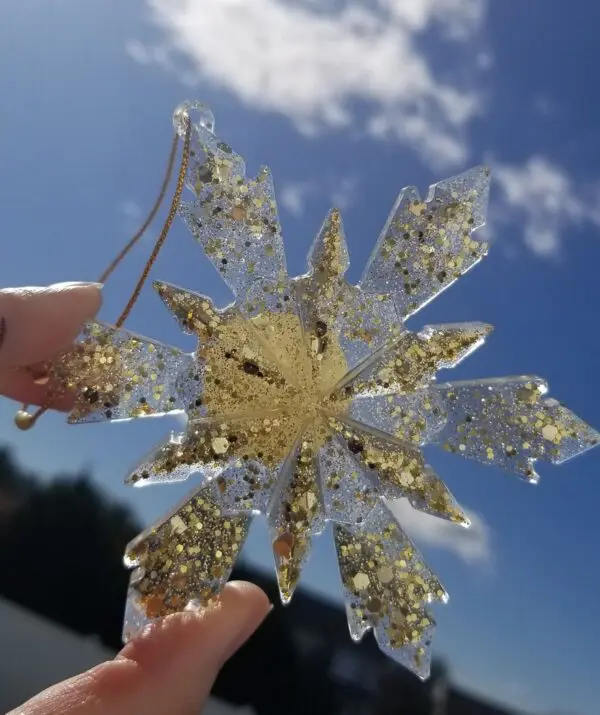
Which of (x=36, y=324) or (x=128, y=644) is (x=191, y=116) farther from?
(x=128, y=644)

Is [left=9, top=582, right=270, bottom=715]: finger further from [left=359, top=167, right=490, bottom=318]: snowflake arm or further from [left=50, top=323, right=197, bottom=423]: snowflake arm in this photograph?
[left=359, top=167, right=490, bottom=318]: snowflake arm

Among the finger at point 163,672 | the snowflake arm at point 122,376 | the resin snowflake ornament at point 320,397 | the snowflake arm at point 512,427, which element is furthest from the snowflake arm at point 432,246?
the finger at point 163,672

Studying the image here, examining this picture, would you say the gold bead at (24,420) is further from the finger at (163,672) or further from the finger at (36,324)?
the finger at (163,672)

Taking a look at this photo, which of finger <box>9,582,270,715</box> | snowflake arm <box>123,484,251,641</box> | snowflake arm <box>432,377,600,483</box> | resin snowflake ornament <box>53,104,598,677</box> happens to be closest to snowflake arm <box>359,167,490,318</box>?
resin snowflake ornament <box>53,104,598,677</box>

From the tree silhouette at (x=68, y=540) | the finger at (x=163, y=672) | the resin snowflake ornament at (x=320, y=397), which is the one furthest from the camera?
the tree silhouette at (x=68, y=540)

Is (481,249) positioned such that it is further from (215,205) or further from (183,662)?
(183,662)

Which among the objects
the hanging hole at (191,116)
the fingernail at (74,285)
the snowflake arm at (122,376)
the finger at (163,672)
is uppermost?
A: the hanging hole at (191,116)
